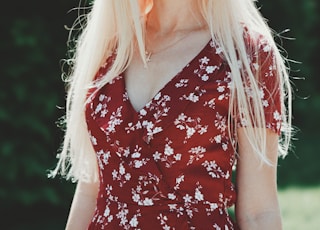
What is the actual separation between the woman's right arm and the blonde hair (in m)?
0.03

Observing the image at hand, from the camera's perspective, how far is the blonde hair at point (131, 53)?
2299 millimetres

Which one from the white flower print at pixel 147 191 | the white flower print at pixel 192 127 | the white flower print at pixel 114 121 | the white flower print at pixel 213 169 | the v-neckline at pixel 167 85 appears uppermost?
the v-neckline at pixel 167 85

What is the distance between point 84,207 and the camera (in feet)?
8.70

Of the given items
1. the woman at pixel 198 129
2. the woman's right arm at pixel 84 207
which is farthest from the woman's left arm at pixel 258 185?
the woman's right arm at pixel 84 207

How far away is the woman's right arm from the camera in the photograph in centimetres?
264

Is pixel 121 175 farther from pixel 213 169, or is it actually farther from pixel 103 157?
pixel 213 169

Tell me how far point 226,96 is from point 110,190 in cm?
42

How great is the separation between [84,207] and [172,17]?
0.63 meters

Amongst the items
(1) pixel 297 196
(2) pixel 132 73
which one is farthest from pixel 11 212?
(2) pixel 132 73

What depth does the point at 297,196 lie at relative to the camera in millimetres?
6953

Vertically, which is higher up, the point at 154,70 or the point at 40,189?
the point at 154,70

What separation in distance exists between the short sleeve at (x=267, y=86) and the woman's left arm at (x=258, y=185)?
0.10 feet

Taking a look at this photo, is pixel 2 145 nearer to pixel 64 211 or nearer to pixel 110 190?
pixel 64 211

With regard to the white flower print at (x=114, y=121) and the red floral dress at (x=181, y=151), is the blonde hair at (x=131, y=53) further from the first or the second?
Result: the white flower print at (x=114, y=121)
